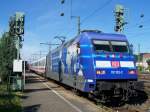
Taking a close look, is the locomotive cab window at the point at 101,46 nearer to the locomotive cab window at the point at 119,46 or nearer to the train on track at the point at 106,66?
the train on track at the point at 106,66

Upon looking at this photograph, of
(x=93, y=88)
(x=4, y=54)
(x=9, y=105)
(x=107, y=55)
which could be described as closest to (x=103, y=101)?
(x=93, y=88)

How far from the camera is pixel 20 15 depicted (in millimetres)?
21516

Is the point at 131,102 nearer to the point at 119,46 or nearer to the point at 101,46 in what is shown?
the point at 119,46

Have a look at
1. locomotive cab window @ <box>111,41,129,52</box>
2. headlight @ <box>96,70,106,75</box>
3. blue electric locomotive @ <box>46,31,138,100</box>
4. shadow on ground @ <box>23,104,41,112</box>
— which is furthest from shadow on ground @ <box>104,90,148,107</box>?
shadow on ground @ <box>23,104,41,112</box>

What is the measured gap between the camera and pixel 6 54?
2891 cm

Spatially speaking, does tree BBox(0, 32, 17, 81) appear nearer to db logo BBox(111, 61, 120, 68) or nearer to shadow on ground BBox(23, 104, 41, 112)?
shadow on ground BBox(23, 104, 41, 112)

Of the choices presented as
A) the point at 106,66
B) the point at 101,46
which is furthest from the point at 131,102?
the point at 101,46

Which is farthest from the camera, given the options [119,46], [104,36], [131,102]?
[131,102]

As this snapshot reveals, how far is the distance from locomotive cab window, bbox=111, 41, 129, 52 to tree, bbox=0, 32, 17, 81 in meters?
13.7

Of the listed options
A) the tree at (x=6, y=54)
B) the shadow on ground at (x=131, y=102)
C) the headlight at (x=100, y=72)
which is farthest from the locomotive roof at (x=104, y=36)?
the tree at (x=6, y=54)

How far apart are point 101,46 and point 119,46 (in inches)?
37.7

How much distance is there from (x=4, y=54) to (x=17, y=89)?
7732 mm

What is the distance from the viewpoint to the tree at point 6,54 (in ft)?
93.7

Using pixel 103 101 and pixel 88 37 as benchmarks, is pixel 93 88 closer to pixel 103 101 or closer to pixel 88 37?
pixel 103 101
